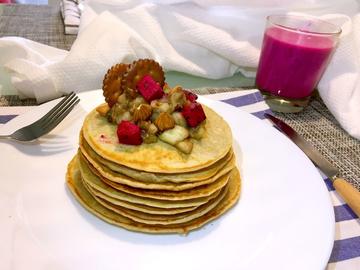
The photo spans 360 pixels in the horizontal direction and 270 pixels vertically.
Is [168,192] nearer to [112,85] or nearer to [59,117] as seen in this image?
[112,85]

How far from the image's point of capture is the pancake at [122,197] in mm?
988

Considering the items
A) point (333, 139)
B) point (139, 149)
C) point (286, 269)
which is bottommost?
point (333, 139)

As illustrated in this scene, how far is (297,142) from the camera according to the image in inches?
58.6

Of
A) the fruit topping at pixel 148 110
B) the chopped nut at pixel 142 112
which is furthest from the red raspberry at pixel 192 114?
the chopped nut at pixel 142 112

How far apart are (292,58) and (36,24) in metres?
1.65

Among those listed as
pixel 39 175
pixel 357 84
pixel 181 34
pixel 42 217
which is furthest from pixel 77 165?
pixel 357 84

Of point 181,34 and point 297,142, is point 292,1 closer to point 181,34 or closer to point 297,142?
point 181,34

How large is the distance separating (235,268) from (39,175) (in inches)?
25.0

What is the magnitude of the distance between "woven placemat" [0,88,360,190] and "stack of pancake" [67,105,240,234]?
1.93 feet

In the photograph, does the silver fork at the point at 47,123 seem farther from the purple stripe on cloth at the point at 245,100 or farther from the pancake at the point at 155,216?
the purple stripe on cloth at the point at 245,100

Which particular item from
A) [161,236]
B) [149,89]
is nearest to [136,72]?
[149,89]

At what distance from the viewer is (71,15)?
247 centimetres

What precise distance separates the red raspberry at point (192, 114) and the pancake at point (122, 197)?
210 mm

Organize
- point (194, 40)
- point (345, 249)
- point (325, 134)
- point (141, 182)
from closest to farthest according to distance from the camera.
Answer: point (141, 182)
point (345, 249)
point (325, 134)
point (194, 40)
